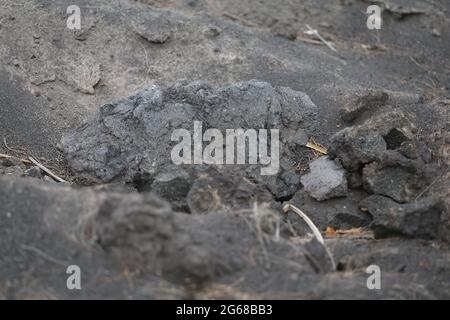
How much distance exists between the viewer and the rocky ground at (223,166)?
3.59m

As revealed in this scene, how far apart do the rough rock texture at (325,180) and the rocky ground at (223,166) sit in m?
0.01

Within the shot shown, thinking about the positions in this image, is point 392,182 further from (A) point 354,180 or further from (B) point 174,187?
(B) point 174,187

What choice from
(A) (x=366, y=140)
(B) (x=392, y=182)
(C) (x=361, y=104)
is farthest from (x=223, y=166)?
(C) (x=361, y=104)

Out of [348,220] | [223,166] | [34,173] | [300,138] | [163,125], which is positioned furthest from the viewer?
[300,138]

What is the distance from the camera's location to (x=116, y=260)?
3.57 metres

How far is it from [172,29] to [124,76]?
61 cm

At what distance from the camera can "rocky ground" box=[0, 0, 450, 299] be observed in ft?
11.8

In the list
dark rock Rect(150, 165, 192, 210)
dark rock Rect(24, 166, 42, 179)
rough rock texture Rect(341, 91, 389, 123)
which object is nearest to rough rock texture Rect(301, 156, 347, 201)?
rough rock texture Rect(341, 91, 389, 123)

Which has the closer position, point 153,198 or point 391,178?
point 153,198

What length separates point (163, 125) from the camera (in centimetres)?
515

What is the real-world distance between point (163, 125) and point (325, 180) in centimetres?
115
